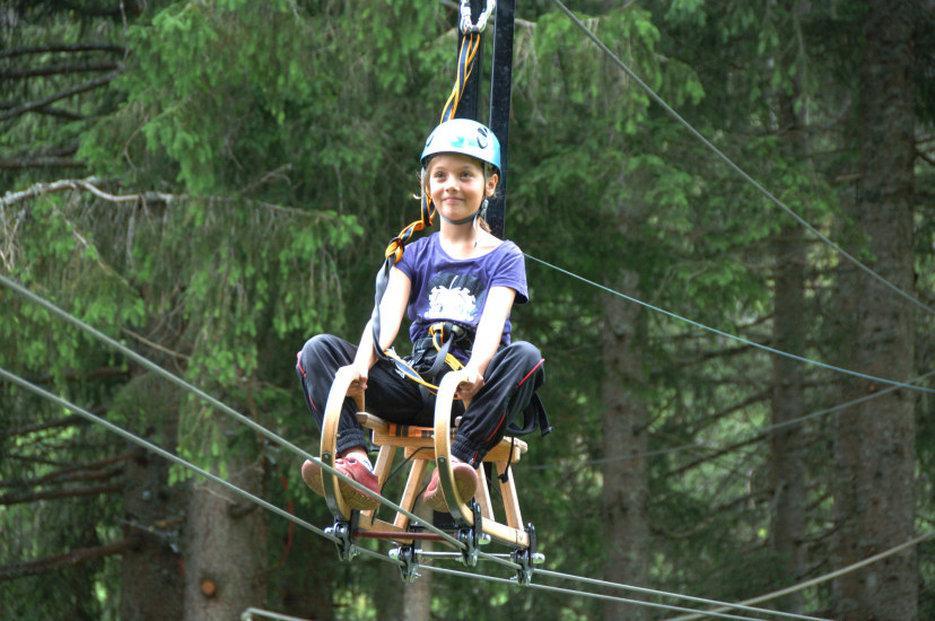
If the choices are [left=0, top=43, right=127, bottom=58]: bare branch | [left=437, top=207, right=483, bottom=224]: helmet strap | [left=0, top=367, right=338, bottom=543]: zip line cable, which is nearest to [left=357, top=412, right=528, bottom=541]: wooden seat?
[left=0, top=367, right=338, bottom=543]: zip line cable

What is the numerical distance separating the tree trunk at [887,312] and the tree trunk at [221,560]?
477 centimetres

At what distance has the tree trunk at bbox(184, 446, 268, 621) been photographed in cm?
1176

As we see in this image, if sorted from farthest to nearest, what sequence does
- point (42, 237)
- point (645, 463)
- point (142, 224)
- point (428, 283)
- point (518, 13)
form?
point (645, 463), point (518, 13), point (142, 224), point (42, 237), point (428, 283)

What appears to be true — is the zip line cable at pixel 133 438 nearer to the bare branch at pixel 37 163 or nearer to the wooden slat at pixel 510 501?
the wooden slat at pixel 510 501

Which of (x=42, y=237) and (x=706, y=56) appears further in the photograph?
(x=706, y=56)

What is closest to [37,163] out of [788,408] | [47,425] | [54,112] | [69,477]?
[54,112]

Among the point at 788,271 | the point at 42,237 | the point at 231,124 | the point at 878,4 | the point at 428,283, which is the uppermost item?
the point at 878,4

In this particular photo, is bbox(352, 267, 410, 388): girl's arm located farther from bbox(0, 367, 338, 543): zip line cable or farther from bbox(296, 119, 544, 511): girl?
bbox(0, 367, 338, 543): zip line cable

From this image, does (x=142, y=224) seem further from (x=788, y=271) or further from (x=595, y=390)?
(x=788, y=271)

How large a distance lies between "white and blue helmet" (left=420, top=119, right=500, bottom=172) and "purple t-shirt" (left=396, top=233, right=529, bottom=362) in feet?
1.06

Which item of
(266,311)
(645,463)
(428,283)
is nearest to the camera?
(428,283)

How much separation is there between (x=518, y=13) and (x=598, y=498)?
577 cm

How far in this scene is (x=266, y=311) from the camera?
34.4 ft

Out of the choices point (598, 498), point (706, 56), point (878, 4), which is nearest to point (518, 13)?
point (706, 56)
